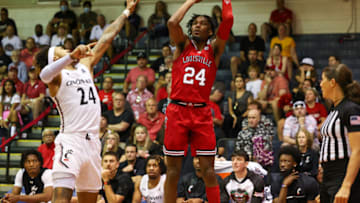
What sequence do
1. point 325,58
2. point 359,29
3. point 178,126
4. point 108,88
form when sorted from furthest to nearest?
point 359,29 < point 325,58 < point 108,88 < point 178,126

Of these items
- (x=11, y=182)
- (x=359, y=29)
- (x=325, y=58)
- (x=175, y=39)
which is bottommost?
(x=11, y=182)

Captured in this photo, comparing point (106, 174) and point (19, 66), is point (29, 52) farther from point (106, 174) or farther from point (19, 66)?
point (106, 174)

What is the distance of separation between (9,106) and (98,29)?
410 centimetres

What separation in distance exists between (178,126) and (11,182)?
245 inches

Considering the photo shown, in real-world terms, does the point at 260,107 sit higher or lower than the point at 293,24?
lower

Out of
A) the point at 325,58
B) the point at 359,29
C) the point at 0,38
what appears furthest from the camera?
the point at 0,38

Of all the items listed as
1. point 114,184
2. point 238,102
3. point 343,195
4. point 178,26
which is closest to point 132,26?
point 238,102

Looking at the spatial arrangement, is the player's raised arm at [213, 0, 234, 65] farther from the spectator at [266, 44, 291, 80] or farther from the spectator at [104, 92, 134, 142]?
the spectator at [266, 44, 291, 80]

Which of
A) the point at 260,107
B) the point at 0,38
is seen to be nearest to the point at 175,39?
the point at 260,107

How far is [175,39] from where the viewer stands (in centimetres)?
608

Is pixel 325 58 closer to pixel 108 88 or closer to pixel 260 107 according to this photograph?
pixel 260 107

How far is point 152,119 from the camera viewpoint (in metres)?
10.8

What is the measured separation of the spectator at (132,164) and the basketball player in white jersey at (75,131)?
374 centimetres

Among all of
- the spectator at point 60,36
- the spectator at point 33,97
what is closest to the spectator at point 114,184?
the spectator at point 33,97
